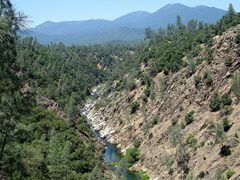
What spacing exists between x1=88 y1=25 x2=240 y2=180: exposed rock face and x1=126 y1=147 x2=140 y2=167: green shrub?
1784mm

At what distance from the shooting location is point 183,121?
72875 mm

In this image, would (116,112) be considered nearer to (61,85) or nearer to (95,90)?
(61,85)

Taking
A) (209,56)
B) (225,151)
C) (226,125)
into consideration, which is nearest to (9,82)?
(225,151)

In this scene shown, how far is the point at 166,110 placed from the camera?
8300cm

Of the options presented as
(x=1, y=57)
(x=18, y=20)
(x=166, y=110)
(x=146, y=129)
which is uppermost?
(x=18, y=20)

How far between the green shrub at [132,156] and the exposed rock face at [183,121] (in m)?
1.78

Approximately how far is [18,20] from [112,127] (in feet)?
293

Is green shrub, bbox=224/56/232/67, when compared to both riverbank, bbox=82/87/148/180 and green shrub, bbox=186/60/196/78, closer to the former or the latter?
green shrub, bbox=186/60/196/78

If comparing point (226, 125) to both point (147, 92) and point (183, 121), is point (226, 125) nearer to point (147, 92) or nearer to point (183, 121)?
point (183, 121)

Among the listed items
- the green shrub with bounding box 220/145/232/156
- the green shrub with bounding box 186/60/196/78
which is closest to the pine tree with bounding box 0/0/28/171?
the green shrub with bounding box 220/145/232/156

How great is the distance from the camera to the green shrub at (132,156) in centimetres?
7549

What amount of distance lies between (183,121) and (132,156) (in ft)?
58.3

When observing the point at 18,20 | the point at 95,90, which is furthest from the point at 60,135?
the point at 95,90

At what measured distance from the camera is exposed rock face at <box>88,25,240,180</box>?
177ft
